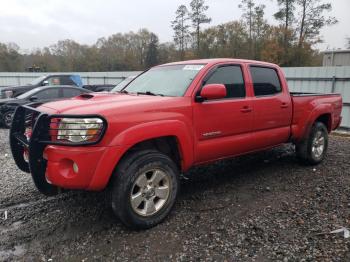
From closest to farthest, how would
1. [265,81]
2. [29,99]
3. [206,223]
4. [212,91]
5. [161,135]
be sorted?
1. [161,135]
2. [206,223]
3. [212,91]
4. [265,81]
5. [29,99]

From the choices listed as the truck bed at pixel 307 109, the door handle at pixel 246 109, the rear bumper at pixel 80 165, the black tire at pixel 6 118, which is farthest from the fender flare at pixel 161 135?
the black tire at pixel 6 118

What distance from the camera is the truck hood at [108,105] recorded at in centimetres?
338

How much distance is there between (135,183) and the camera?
3.51 meters

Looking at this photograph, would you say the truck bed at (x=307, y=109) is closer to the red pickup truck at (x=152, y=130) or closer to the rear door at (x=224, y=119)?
the red pickup truck at (x=152, y=130)

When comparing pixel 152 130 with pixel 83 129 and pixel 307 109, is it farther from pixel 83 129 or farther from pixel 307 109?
pixel 307 109

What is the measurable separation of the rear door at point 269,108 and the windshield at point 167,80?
107 centimetres

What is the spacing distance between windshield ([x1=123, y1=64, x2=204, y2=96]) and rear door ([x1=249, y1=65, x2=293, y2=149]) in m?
1.07

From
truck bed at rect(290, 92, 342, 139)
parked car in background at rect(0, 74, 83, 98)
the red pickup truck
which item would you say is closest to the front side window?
parked car in background at rect(0, 74, 83, 98)

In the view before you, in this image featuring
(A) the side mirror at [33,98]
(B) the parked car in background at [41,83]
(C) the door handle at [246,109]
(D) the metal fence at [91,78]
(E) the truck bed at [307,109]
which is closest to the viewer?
(C) the door handle at [246,109]

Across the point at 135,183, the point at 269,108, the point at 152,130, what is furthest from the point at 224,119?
the point at 135,183

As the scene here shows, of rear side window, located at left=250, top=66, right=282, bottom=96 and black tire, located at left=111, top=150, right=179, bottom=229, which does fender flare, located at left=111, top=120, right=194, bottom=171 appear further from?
rear side window, located at left=250, top=66, right=282, bottom=96

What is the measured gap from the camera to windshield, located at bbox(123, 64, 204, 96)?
4.24 meters

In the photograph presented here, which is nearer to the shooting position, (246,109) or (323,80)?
(246,109)

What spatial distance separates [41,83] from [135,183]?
1331 centimetres
